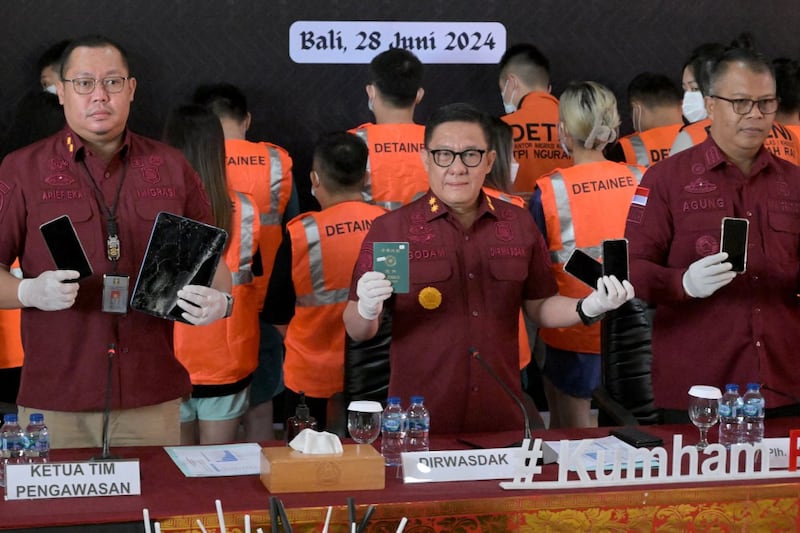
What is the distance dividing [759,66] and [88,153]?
1.99 metres

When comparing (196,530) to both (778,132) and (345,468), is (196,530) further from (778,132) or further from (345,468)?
(778,132)

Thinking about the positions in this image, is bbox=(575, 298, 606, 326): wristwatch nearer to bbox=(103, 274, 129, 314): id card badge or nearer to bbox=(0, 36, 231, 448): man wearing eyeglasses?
bbox=(0, 36, 231, 448): man wearing eyeglasses

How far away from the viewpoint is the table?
266 centimetres

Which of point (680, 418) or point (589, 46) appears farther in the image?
point (589, 46)

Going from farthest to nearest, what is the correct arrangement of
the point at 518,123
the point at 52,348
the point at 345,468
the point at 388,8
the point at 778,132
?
the point at 388,8
the point at 518,123
the point at 778,132
the point at 52,348
the point at 345,468

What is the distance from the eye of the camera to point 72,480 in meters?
2.75

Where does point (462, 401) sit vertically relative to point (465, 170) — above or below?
below

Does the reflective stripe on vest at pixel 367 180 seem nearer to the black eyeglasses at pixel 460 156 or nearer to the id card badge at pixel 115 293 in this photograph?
the black eyeglasses at pixel 460 156

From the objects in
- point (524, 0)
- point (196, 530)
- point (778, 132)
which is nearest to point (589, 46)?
point (524, 0)

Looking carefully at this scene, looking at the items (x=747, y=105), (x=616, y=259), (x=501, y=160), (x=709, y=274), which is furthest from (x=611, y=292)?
(x=501, y=160)

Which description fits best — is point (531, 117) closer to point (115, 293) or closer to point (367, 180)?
point (367, 180)

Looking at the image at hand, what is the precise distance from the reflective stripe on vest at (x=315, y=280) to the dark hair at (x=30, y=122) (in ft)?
6.04

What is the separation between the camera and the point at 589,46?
21.2ft

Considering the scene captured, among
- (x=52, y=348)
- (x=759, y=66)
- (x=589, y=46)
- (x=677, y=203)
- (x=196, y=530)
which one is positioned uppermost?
(x=589, y=46)
